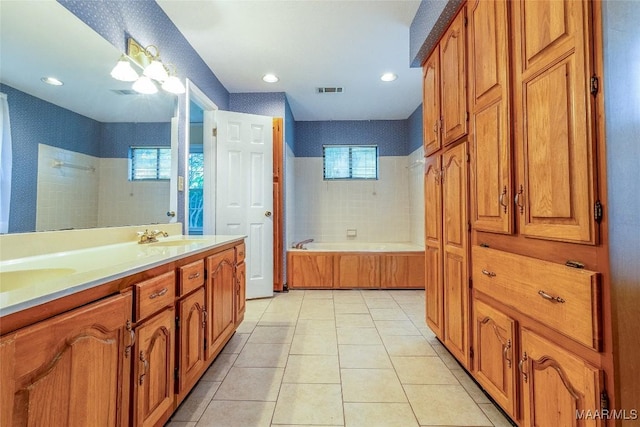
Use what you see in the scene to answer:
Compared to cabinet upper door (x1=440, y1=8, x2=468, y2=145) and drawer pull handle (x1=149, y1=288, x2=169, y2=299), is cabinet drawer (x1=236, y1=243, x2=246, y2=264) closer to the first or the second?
drawer pull handle (x1=149, y1=288, x2=169, y2=299)

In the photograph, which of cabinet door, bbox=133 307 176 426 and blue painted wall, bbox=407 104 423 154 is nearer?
cabinet door, bbox=133 307 176 426

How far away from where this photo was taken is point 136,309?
101cm

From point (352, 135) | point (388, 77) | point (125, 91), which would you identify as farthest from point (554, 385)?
point (352, 135)

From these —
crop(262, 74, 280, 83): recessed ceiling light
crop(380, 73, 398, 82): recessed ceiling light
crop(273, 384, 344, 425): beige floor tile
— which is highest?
crop(380, 73, 398, 82): recessed ceiling light

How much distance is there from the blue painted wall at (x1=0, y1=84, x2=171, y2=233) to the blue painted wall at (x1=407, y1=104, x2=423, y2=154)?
3623mm

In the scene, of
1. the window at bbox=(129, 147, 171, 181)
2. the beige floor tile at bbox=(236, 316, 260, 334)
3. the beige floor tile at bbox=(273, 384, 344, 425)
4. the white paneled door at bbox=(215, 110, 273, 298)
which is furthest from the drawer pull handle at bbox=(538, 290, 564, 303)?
the white paneled door at bbox=(215, 110, 273, 298)

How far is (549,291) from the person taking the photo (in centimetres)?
99

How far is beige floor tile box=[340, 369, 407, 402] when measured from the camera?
1.52 m

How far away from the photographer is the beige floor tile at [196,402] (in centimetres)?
138

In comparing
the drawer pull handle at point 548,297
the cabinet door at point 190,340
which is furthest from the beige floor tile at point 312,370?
the drawer pull handle at point 548,297

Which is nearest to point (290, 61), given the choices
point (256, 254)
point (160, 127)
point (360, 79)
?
point (360, 79)

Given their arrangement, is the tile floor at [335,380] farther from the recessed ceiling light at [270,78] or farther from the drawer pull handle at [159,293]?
the recessed ceiling light at [270,78]

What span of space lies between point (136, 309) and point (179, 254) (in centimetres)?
A: 32

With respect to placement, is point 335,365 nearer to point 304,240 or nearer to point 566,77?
point 566,77
